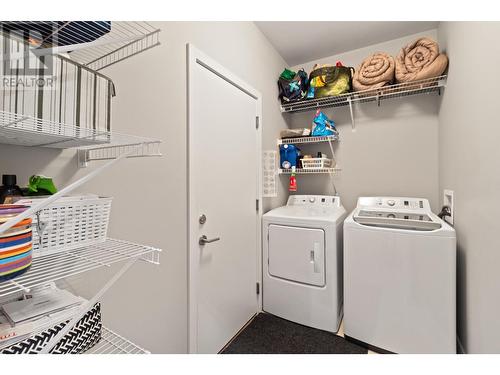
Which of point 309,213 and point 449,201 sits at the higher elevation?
point 449,201

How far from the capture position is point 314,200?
2.75m

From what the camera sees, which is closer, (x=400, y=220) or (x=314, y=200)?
(x=400, y=220)

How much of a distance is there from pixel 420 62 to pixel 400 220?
1.45 metres

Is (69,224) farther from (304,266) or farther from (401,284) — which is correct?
(401,284)

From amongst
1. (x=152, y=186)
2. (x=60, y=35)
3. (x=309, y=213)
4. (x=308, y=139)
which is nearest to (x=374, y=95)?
(x=308, y=139)

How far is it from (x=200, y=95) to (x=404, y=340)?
2267 millimetres

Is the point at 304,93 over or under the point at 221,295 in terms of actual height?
over

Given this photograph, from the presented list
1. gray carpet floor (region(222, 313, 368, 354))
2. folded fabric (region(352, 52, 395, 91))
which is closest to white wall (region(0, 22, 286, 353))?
gray carpet floor (region(222, 313, 368, 354))

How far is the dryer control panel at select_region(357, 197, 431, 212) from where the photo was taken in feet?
7.55

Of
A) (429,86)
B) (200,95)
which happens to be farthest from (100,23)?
(429,86)

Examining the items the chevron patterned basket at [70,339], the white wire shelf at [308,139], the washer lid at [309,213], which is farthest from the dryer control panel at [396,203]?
the chevron patterned basket at [70,339]

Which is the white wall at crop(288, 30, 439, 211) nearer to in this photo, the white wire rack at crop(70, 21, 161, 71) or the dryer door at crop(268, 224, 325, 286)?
the dryer door at crop(268, 224, 325, 286)

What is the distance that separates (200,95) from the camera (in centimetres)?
162
